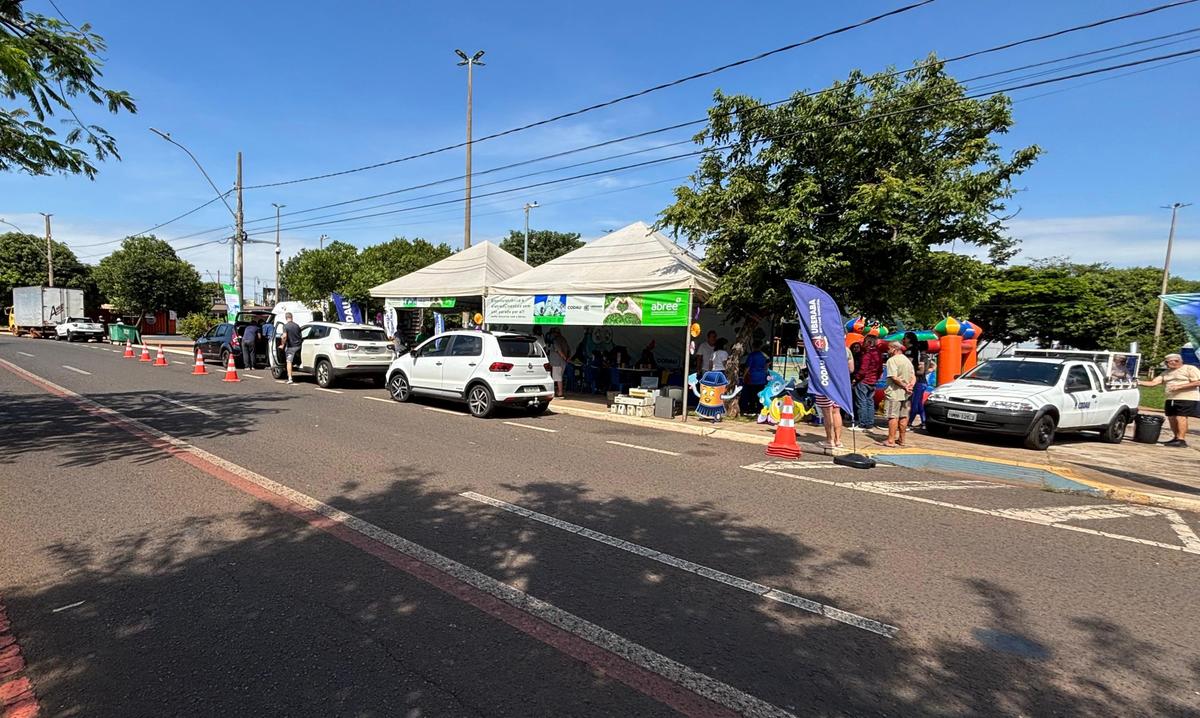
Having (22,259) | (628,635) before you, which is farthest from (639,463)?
(22,259)

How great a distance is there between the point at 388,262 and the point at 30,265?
4037 cm

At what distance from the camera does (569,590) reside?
3.83m

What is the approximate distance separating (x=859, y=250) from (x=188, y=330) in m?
46.3

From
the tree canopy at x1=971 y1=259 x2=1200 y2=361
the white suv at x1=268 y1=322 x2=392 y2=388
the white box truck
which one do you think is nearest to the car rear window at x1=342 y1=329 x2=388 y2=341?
the white suv at x1=268 y1=322 x2=392 y2=388

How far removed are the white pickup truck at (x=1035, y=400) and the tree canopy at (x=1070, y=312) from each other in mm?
23076

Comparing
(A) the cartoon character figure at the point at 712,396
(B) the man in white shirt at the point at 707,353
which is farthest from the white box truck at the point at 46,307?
(A) the cartoon character figure at the point at 712,396

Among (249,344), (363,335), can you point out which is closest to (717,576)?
(363,335)

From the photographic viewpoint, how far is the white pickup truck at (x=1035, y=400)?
389 inches

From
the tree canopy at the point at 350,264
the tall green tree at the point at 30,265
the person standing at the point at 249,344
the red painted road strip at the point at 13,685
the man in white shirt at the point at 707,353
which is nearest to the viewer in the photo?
the red painted road strip at the point at 13,685

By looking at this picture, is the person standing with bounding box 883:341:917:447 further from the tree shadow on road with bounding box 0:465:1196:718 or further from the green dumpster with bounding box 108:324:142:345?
the green dumpster with bounding box 108:324:142:345

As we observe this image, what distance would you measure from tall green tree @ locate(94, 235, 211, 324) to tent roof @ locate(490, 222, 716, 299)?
46.3m

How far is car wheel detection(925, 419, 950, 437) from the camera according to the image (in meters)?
10.7

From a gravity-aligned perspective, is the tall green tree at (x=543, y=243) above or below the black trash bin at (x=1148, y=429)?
above

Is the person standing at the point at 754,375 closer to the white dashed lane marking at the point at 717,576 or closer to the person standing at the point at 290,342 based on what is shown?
the white dashed lane marking at the point at 717,576
